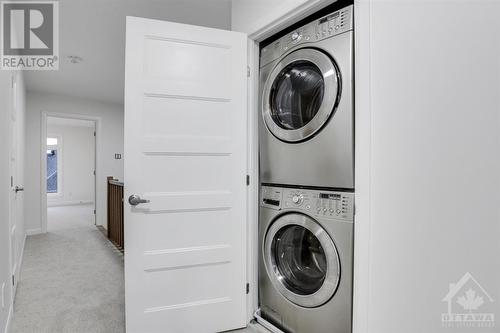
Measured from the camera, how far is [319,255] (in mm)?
1626

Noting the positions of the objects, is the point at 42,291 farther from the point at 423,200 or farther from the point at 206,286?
the point at 423,200

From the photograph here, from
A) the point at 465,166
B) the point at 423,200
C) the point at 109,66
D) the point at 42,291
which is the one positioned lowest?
the point at 42,291

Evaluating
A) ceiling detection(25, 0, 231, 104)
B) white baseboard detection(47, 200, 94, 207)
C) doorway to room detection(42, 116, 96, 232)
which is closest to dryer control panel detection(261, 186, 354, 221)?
ceiling detection(25, 0, 231, 104)

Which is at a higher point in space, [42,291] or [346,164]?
[346,164]

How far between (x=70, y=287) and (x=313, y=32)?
2918 millimetres

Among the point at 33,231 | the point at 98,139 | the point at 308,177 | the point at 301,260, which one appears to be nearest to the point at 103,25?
the point at 308,177

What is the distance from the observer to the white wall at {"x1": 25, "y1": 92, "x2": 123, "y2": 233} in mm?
4617

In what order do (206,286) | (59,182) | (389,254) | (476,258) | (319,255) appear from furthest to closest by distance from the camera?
(59,182) < (206,286) < (319,255) < (389,254) < (476,258)

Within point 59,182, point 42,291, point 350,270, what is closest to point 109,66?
point 42,291

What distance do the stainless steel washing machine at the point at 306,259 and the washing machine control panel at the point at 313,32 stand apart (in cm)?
86

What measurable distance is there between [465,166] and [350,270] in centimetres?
71

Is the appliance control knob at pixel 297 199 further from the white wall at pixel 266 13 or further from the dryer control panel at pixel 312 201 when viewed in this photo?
the white wall at pixel 266 13

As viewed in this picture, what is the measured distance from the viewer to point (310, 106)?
1658 millimetres

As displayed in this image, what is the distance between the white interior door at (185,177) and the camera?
165 centimetres
